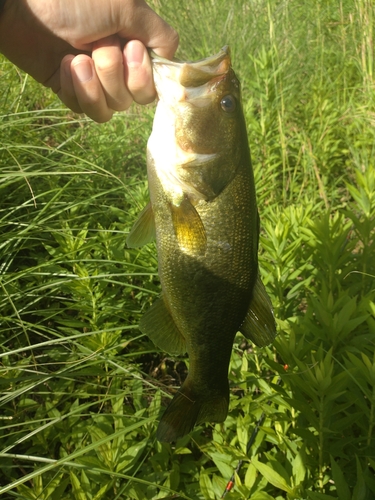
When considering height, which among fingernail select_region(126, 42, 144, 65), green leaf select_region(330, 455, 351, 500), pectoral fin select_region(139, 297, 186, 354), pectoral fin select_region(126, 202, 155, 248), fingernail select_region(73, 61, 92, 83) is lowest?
green leaf select_region(330, 455, 351, 500)

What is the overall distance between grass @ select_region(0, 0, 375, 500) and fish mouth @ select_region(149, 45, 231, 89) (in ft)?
1.80

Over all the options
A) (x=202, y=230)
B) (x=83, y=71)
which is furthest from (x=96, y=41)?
(x=202, y=230)

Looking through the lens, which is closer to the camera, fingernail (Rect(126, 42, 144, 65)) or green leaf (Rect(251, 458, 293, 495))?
green leaf (Rect(251, 458, 293, 495))

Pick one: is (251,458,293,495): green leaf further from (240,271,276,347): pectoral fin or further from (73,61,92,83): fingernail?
(73,61,92,83): fingernail

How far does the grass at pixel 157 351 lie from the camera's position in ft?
4.97

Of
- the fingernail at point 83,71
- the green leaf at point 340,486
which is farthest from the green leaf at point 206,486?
the fingernail at point 83,71

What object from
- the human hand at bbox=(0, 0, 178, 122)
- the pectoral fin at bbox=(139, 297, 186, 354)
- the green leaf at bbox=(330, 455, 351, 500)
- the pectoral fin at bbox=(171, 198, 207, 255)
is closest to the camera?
the green leaf at bbox=(330, 455, 351, 500)

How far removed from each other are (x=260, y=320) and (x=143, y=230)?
19.2 inches

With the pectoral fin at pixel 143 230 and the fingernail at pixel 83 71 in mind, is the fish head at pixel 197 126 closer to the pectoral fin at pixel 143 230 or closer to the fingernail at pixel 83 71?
the pectoral fin at pixel 143 230

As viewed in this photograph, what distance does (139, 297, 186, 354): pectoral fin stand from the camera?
153 cm

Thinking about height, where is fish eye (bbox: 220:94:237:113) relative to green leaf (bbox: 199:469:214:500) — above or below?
above

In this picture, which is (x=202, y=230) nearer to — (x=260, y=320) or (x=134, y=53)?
(x=260, y=320)

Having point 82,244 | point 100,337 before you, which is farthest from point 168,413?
point 82,244

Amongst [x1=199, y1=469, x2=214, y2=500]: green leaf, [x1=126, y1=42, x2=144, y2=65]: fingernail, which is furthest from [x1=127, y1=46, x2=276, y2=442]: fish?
[x1=199, y1=469, x2=214, y2=500]: green leaf
